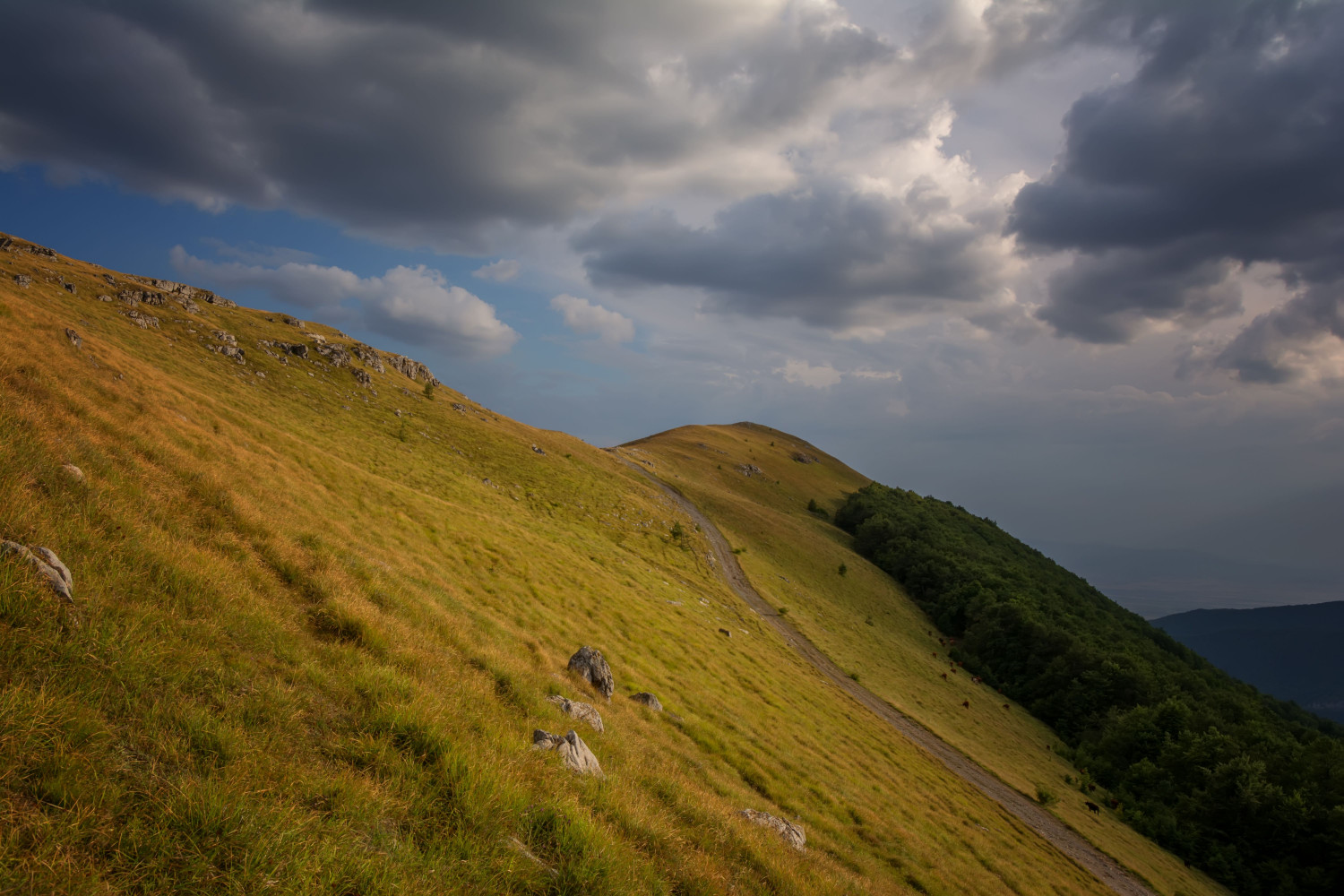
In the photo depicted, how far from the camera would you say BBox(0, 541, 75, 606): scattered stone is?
20.1 feet

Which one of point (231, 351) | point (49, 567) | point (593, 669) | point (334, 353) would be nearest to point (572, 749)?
point (593, 669)

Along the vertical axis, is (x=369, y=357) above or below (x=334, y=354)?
above

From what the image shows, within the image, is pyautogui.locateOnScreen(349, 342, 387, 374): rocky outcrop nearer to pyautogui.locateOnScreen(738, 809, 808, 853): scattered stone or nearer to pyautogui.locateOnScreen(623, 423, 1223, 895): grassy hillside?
pyautogui.locateOnScreen(623, 423, 1223, 895): grassy hillside

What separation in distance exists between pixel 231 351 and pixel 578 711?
7183cm

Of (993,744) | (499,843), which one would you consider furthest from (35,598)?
(993,744)

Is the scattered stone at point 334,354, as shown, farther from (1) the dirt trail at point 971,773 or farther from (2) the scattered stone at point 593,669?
(2) the scattered stone at point 593,669

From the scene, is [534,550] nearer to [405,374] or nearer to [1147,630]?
[405,374]

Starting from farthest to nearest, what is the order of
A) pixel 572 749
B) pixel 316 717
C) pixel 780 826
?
pixel 780 826
pixel 572 749
pixel 316 717

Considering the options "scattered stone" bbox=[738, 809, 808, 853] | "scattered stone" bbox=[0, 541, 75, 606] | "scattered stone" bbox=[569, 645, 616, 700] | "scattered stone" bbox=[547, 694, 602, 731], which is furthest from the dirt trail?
"scattered stone" bbox=[0, 541, 75, 606]

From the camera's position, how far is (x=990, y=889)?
18516 mm

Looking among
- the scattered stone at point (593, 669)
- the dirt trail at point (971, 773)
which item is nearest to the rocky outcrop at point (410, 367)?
the dirt trail at point (971, 773)

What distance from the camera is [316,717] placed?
21.6 ft

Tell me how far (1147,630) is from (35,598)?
532 ft

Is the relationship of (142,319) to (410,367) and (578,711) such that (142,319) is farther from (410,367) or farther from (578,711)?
(578,711)
